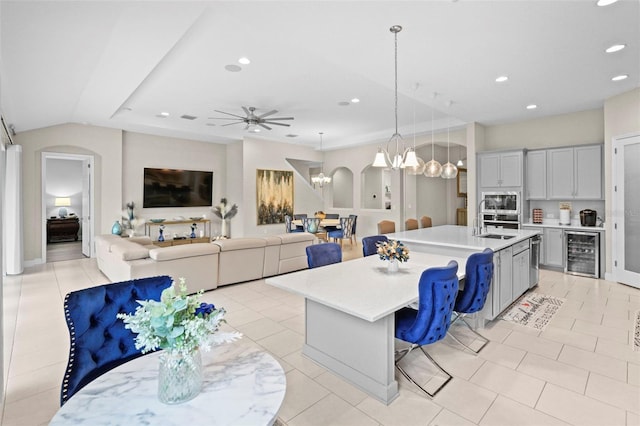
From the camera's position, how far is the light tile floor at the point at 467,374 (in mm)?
2096

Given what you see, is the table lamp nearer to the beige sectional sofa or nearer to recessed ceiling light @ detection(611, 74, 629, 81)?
the beige sectional sofa

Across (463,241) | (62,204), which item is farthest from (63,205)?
(463,241)

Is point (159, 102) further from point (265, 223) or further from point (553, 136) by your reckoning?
point (553, 136)

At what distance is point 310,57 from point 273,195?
5865 mm

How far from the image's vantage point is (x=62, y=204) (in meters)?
9.84

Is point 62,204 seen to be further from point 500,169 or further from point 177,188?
point 500,169

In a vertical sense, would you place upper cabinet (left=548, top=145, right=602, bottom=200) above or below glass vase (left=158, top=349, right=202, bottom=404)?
above

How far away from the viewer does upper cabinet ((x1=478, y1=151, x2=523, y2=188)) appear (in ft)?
20.8

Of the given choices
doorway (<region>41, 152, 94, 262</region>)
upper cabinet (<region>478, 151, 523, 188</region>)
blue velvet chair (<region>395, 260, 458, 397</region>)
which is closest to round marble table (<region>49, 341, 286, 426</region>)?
blue velvet chair (<region>395, 260, 458, 397</region>)

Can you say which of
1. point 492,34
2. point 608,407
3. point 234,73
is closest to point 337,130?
point 234,73

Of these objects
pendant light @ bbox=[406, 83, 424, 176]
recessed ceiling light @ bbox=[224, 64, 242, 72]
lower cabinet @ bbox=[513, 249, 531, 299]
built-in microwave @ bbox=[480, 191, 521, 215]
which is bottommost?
lower cabinet @ bbox=[513, 249, 531, 299]

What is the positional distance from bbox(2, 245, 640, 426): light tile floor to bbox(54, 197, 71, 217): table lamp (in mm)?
7036

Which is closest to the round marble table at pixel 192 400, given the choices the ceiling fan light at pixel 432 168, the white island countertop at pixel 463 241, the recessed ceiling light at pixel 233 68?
the white island countertop at pixel 463 241

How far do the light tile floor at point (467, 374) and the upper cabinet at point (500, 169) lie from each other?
2834mm
